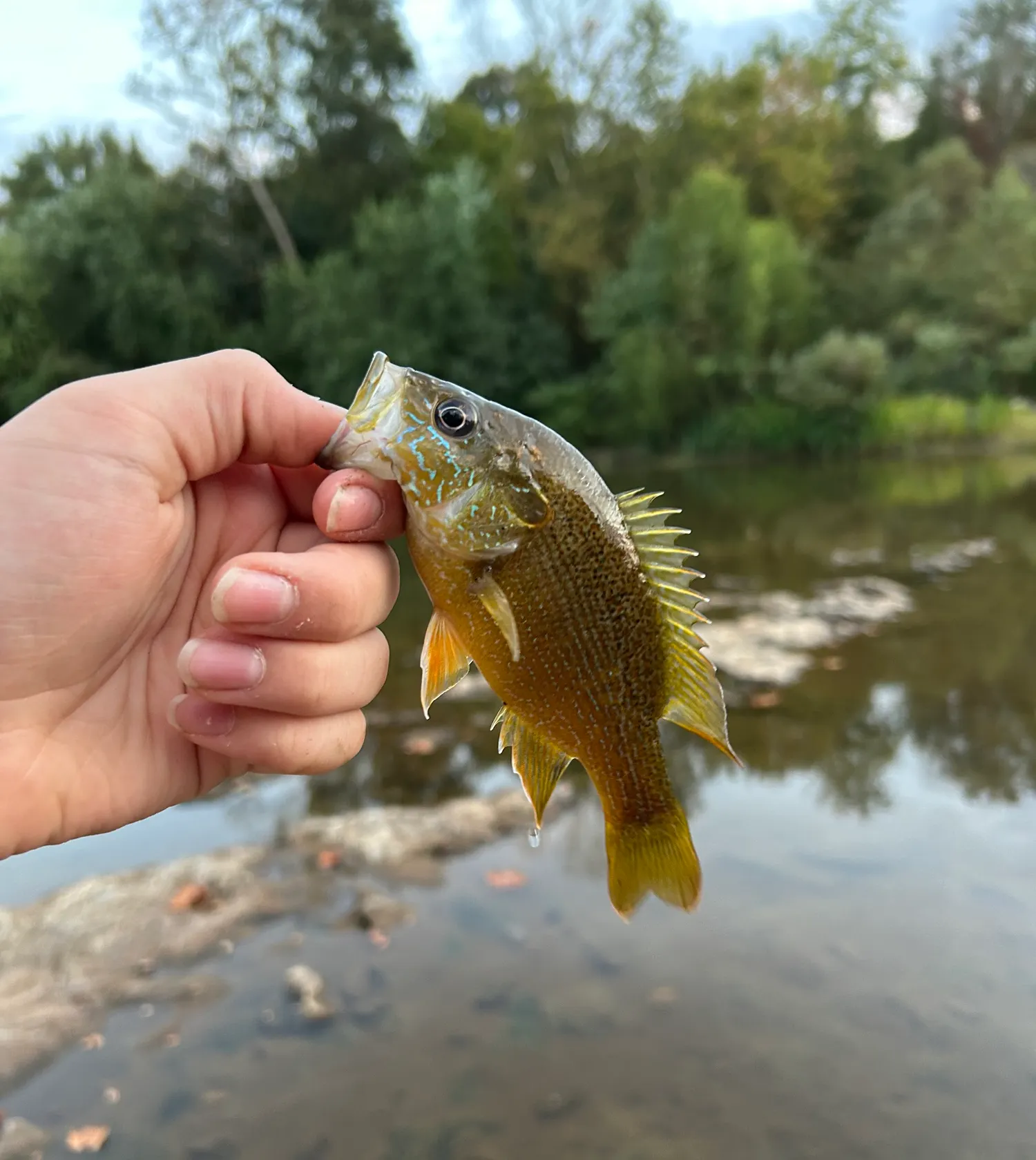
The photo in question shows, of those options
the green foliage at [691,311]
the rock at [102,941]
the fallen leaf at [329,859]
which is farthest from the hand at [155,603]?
the green foliage at [691,311]

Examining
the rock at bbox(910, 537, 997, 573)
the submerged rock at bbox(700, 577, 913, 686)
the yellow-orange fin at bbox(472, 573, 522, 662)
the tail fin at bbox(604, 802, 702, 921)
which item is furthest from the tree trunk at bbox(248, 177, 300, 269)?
the tail fin at bbox(604, 802, 702, 921)

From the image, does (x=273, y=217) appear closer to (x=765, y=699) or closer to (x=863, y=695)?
(x=765, y=699)

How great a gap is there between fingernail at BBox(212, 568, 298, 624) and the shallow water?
2352mm

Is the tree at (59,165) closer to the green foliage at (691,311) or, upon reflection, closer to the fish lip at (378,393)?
the green foliage at (691,311)

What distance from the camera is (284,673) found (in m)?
1.89

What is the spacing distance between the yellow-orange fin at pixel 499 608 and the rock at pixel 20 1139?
2.83 meters

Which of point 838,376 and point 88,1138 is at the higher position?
point 838,376

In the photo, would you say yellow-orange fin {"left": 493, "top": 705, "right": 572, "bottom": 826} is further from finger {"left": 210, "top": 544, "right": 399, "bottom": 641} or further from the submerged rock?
the submerged rock

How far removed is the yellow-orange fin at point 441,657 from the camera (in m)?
1.88

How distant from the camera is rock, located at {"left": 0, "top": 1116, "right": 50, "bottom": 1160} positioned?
3080mm

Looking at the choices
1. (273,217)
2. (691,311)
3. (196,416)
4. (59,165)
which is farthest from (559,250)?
(196,416)

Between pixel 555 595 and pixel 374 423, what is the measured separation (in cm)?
53

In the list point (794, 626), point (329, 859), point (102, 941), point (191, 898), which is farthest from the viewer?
point (794, 626)

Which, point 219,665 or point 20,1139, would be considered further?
point 20,1139
